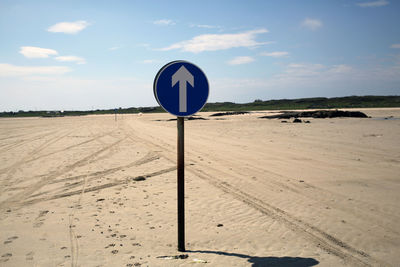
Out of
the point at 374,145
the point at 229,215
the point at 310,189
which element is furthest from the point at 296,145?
the point at 229,215

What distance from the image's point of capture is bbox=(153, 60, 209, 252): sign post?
3461 millimetres

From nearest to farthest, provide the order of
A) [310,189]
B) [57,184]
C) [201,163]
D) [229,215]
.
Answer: [229,215] < [310,189] < [57,184] < [201,163]

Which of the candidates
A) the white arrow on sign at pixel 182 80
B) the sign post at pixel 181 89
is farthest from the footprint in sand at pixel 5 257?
the white arrow on sign at pixel 182 80

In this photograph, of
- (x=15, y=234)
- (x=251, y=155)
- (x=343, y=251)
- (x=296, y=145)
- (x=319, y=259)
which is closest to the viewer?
(x=319, y=259)

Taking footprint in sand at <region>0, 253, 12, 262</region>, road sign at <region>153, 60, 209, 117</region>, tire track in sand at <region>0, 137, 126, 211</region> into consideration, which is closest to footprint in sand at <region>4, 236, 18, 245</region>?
footprint in sand at <region>0, 253, 12, 262</region>

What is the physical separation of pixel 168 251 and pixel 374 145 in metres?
12.6

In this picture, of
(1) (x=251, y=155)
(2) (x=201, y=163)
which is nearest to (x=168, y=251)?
(2) (x=201, y=163)

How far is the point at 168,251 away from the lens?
389 cm

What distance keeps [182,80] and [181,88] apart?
0.10m

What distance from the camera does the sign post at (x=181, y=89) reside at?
3461 millimetres

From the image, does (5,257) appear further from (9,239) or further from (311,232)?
(311,232)

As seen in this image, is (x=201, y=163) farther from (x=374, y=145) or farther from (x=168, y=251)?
(x=374, y=145)

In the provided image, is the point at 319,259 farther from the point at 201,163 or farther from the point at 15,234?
the point at 201,163

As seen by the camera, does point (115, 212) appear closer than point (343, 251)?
No
